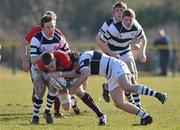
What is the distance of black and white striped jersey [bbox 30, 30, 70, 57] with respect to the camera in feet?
37.6

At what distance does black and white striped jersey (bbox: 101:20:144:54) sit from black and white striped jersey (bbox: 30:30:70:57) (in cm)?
140

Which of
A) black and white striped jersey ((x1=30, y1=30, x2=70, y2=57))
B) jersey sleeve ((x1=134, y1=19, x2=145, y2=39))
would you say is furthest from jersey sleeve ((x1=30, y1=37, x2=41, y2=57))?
jersey sleeve ((x1=134, y1=19, x2=145, y2=39))

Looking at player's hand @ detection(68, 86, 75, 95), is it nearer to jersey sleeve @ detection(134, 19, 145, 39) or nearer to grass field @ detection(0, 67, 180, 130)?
grass field @ detection(0, 67, 180, 130)

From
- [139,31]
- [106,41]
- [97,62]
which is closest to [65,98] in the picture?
[97,62]

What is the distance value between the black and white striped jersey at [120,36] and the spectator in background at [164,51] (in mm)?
17935

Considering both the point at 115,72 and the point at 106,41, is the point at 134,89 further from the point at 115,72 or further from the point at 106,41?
the point at 106,41

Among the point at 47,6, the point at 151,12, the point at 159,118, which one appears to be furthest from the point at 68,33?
the point at 159,118

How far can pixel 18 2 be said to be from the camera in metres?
46.7

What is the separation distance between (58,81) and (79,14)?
41875 millimetres

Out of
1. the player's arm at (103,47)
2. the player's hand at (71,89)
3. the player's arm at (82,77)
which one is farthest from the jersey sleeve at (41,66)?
the player's arm at (103,47)

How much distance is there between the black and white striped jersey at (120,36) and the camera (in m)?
12.7

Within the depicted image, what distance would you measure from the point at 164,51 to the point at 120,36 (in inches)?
740

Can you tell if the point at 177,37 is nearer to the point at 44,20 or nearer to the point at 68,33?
the point at 68,33

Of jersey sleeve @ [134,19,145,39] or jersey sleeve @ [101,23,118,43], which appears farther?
jersey sleeve @ [101,23,118,43]
